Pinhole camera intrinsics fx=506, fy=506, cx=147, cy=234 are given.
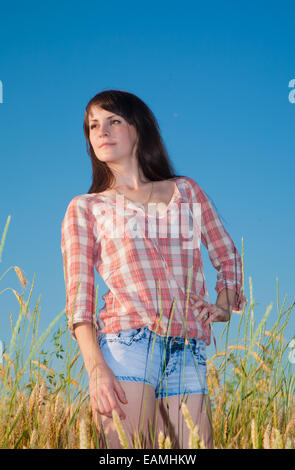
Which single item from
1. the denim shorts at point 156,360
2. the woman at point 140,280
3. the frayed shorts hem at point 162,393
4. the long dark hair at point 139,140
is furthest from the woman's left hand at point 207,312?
the long dark hair at point 139,140

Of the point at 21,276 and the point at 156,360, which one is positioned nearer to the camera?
the point at 156,360

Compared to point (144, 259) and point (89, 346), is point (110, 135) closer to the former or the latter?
point (144, 259)

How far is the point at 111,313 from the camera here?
2256mm

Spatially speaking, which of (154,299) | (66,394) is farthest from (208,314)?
(66,394)

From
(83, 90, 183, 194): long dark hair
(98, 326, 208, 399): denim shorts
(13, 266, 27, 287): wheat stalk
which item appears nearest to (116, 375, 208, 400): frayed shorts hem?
(98, 326, 208, 399): denim shorts

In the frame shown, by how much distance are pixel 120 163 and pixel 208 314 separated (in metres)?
0.97

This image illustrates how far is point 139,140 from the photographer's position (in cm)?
289

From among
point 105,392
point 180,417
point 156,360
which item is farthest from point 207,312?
point 105,392

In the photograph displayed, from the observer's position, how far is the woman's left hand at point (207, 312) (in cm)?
226

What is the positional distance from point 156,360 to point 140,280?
0.37 meters

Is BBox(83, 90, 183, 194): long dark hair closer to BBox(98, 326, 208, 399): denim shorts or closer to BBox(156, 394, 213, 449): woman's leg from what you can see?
BBox(98, 326, 208, 399): denim shorts

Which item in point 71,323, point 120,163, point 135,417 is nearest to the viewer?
point 135,417
